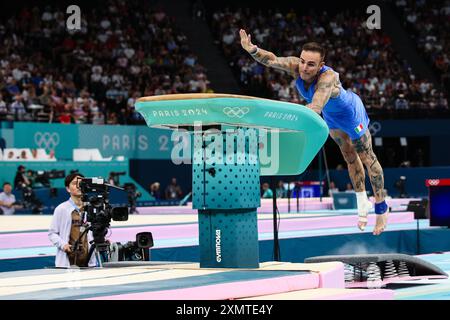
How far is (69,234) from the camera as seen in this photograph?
7.01 m

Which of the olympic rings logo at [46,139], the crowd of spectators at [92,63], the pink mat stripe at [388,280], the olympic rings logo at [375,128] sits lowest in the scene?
the pink mat stripe at [388,280]

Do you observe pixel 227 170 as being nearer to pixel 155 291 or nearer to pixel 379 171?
pixel 155 291

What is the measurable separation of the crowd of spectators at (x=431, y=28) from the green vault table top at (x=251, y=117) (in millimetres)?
20667

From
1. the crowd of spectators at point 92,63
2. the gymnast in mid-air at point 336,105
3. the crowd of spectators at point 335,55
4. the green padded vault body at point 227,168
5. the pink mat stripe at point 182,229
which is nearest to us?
the green padded vault body at point 227,168

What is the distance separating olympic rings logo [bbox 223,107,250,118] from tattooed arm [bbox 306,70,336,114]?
0.66m

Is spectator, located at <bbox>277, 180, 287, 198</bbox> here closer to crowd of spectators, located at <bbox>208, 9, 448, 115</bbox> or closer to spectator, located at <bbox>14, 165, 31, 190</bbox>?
crowd of spectators, located at <bbox>208, 9, 448, 115</bbox>

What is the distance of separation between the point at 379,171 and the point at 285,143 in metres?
1.37

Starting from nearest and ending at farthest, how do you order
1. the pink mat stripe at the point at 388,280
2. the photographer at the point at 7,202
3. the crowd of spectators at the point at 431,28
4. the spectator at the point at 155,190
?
the pink mat stripe at the point at 388,280 → the photographer at the point at 7,202 → the spectator at the point at 155,190 → the crowd of spectators at the point at 431,28

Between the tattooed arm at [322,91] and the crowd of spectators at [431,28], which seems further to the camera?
the crowd of spectators at [431,28]

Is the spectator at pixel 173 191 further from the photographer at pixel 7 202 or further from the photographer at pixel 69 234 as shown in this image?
the photographer at pixel 69 234

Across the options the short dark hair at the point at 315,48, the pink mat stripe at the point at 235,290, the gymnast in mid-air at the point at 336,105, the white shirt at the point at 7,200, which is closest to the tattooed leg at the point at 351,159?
the gymnast in mid-air at the point at 336,105

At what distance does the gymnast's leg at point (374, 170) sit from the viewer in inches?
261

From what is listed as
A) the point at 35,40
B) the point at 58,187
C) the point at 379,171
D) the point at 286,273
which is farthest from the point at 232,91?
the point at 286,273

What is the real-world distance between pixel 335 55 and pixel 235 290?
22203 millimetres
